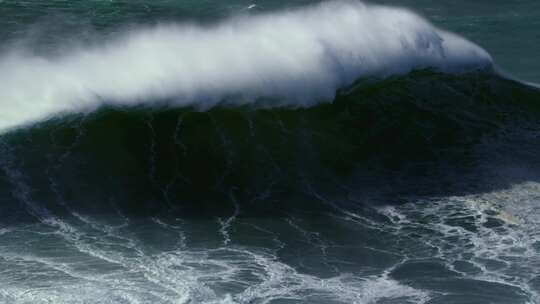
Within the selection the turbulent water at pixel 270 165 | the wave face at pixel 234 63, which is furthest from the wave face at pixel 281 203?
the wave face at pixel 234 63

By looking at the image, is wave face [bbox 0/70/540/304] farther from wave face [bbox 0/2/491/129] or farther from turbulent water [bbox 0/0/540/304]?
wave face [bbox 0/2/491/129]

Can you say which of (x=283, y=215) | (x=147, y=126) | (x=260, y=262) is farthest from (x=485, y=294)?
(x=147, y=126)

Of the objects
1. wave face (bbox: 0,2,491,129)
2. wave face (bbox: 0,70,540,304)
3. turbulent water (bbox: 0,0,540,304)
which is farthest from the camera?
wave face (bbox: 0,2,491,129)

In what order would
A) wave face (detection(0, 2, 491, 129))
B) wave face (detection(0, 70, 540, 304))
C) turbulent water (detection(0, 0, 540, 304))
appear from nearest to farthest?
1. wave face (detection(0, 70, 540, 304))
2. turbulent water (detection(0, 0, 540, 304))
3. wave face (detection(0, 2, 491, 129))

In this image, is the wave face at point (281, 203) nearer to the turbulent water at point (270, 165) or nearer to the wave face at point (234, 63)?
the turbulent water at point (270, 165)

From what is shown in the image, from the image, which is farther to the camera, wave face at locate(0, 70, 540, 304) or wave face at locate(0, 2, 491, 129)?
wave face at locate(0, 2, 491, 129)

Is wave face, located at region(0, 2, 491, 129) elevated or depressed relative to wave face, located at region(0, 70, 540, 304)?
elevated

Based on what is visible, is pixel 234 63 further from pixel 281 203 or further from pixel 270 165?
pixel 281 203

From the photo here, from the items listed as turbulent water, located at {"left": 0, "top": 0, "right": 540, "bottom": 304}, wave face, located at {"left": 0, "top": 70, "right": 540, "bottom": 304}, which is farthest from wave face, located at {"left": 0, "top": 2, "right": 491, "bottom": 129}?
wave face, located at {"left": 0, "top": 70, "right": 540, "bottom": 304}
